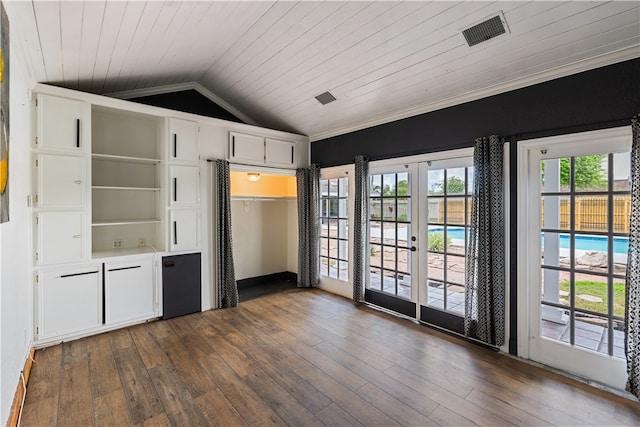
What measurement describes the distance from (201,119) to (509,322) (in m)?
4.27

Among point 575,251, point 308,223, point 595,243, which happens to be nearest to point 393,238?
point 308,223

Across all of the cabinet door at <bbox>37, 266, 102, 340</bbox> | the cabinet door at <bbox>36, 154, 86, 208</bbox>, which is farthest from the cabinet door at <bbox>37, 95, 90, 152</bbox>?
the cabinet door at <bbox>37, 266, 102, 340</bbox>

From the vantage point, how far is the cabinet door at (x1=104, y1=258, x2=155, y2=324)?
329cm

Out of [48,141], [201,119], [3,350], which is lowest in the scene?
[3,350]

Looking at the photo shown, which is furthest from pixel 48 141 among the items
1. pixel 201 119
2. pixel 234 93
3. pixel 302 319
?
pixel 302 319

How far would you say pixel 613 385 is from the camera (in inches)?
90.2

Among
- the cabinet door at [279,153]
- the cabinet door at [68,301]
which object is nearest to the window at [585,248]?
the cabinet door at [279,153]

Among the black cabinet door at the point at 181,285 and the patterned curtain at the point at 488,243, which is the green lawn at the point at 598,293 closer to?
the patterned curtain at the point at 488,243

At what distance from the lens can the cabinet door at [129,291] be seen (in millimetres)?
3289

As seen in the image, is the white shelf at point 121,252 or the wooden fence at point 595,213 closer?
the wooden fence at point 595,213

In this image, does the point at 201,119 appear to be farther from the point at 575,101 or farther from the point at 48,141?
the point at 575,101

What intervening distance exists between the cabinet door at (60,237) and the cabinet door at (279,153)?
245 cm

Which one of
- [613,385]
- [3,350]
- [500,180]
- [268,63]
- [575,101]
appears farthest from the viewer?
[268,63]

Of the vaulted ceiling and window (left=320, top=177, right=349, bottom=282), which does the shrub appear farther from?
the vaulted ceiling
